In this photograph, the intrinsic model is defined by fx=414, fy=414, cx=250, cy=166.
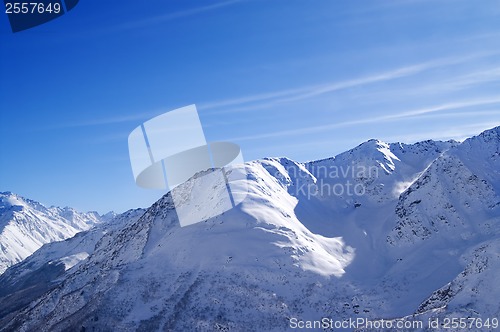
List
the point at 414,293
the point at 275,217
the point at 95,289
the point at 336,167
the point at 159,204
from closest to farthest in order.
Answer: the point at 414,293 → the point at 95,289 → the point at 275,217 → the point at 159,204 → the point at 336,167

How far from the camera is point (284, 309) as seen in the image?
5512cm

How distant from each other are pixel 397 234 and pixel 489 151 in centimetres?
3623

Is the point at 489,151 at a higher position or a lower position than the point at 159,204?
lower

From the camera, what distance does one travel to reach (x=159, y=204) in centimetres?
9300

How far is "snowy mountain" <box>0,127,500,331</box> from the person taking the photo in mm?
53438

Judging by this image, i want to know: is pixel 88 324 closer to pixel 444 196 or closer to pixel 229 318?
pixel 229 318

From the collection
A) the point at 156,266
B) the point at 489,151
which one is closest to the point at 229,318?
the point at 156,266

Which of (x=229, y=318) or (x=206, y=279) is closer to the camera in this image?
(x=229, y=318)

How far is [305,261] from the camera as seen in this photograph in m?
65.5

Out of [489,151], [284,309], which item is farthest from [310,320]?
[489,151]

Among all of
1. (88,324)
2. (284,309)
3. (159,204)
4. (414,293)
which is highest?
(159,204)

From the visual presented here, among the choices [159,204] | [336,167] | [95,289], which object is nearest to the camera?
[95,289]

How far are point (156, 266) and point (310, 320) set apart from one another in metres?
26.0

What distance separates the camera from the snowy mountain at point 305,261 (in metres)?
53.4
